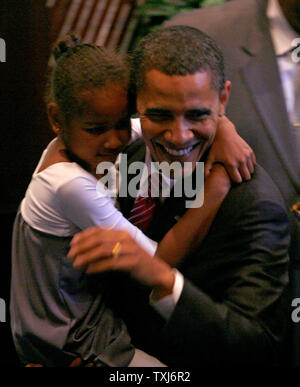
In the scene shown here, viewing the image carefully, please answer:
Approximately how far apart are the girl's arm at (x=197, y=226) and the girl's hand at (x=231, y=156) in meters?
0.03

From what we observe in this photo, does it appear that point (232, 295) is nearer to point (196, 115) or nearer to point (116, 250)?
Answer: point (116, 250)

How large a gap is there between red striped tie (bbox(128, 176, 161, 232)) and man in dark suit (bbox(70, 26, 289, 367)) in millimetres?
154

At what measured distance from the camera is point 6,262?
2.86 meters

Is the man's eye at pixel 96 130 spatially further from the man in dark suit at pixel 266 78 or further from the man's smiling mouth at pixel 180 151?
the man in dark suit at pixel 266 78

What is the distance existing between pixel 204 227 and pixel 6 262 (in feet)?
5.81

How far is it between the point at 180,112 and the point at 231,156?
0.60ft

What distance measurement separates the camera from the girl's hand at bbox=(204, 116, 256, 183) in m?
1.35

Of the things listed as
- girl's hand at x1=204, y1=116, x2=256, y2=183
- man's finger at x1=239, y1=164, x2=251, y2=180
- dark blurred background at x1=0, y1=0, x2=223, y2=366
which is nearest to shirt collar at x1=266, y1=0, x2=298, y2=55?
girl's hand at x1=204, y1=116, x2=256, y2=183

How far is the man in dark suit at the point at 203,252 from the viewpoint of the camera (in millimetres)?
1205

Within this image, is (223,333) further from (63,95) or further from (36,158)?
(36,158)

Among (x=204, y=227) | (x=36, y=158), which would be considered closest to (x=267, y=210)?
(x=204, y=227)

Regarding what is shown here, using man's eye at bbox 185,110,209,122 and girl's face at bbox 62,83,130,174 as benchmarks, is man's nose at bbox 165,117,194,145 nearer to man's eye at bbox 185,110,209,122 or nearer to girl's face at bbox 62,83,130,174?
man's eye at bbox 185,110,209,122

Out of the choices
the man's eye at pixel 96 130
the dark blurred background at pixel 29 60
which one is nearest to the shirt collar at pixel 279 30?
the man's eye at pixel 96 130

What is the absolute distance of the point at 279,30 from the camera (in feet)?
5.94
